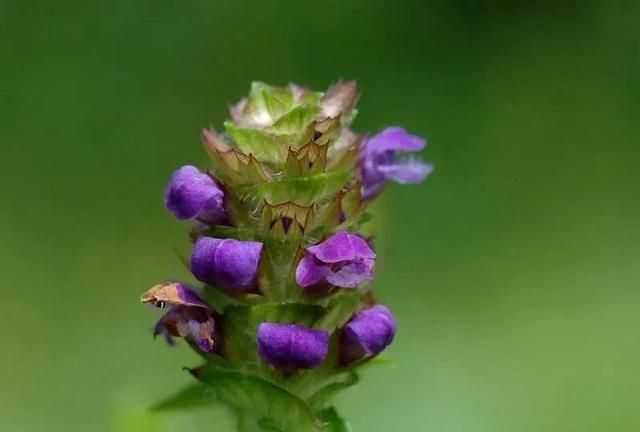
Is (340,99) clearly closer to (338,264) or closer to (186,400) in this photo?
(338,264)

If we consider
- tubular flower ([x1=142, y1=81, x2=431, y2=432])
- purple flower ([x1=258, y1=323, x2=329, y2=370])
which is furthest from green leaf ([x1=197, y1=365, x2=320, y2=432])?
purple flower ([x1=258, y1=323, x2=329, y2=370])

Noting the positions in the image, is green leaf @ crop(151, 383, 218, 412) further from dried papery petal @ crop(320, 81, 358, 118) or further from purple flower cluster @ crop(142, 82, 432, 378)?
dried papery petal @ crop(320, 81, 358, 118)

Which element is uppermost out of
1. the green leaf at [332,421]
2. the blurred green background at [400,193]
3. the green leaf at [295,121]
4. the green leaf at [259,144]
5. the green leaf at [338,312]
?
the blurred green background at [400,193]

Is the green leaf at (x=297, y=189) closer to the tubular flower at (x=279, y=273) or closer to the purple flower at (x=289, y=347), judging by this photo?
the tubular flower at (x=279, y=273)

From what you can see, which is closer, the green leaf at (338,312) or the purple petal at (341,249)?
the purple petal at (341,249)

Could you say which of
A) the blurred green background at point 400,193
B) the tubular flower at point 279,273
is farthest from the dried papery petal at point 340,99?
the blurred green background at point 400,193

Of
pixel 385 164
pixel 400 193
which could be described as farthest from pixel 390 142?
pixel 400 193

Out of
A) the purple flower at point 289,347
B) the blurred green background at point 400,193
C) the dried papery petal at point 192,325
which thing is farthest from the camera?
the blurred green background at point 400,193
